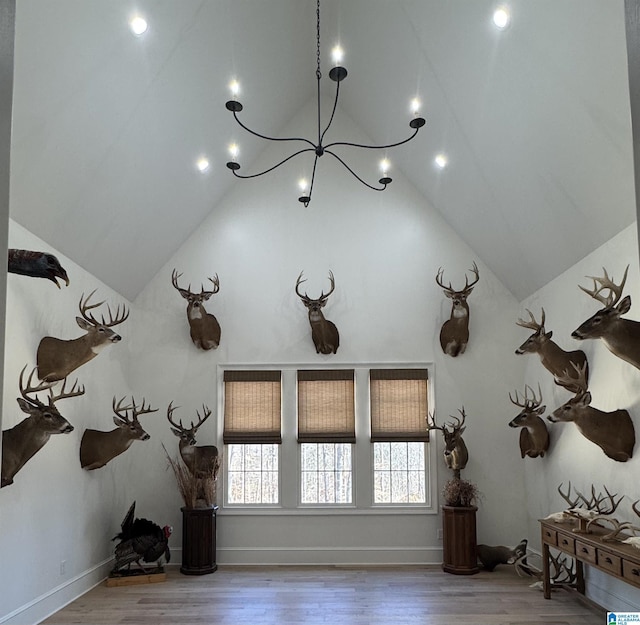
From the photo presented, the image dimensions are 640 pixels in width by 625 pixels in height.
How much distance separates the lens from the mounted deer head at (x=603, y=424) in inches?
217

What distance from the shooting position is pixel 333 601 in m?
6.45

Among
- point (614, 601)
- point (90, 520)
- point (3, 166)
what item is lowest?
point (614, 601)

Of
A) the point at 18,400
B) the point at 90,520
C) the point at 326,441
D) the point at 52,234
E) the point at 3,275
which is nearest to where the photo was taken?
the point at 3,275

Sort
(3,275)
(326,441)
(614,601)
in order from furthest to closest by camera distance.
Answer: (326,441), (614,601), (3,275)

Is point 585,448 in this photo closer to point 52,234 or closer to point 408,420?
point 408,420

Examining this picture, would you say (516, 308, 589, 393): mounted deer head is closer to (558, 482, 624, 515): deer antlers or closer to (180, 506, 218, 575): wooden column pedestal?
(558, 482, 624, 515): deer antlers

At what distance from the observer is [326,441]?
8242mm

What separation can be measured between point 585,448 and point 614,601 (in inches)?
53.9

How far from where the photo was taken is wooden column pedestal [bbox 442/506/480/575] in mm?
7496

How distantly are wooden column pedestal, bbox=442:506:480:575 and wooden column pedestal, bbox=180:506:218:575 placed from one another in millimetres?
2703

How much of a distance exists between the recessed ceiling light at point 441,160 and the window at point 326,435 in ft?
8.93

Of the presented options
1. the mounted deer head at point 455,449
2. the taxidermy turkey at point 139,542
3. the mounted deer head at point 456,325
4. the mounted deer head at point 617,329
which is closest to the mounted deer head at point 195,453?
the taxidermy turkey at point 139,542

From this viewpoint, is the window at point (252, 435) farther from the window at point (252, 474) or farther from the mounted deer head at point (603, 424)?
the mounted deer head at point (603, 424)

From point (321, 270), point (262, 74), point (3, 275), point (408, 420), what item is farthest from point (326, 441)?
point (3, 275)
